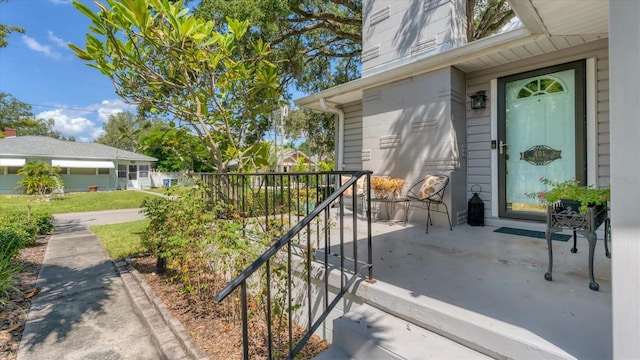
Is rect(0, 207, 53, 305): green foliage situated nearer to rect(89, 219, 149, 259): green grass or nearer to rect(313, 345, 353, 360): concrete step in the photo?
rect(89, 219, 149, 259): green grass

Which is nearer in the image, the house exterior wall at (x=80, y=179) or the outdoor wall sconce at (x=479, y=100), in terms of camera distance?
the outdoor wall sconce at (x=479, y=100)

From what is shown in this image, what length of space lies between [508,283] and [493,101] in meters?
3.02

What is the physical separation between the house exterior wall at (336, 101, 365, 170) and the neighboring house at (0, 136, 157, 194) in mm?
20456

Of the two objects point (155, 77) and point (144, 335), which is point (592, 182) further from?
point (155, 77)

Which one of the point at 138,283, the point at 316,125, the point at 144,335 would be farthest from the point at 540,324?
the point at 316,125

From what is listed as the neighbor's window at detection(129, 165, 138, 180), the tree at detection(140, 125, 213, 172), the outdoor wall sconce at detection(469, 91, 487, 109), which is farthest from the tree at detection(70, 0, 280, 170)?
the neighbor's window at detection(129, 165, 138, 180)

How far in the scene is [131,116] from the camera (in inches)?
1575

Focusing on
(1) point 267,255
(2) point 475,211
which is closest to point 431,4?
(2) point 475,211

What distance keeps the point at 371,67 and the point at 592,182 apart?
4122 mm

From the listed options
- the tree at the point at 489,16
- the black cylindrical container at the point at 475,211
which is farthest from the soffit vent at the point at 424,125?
the tree at the point at 489,16

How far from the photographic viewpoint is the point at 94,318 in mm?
2756

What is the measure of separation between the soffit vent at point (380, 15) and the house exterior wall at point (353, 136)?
1624 millimetres

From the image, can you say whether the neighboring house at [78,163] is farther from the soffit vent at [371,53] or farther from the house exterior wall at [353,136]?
the soffit vent at [371,53]

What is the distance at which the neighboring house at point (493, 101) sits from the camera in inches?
135
